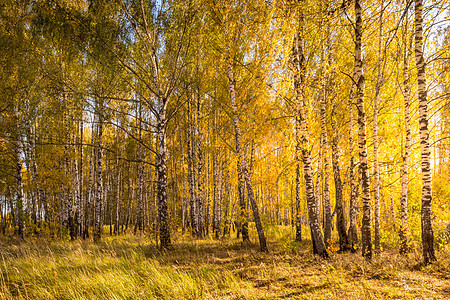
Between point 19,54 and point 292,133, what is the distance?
40.7 ft

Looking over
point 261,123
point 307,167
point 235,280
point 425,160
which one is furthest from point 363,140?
point 235,280

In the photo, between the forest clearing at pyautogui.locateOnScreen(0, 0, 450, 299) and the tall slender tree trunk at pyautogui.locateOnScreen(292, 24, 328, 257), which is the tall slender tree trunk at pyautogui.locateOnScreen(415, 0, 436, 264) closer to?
the forest clearing at pyautogui.locateOnScreen(0, 0, 450, 299)

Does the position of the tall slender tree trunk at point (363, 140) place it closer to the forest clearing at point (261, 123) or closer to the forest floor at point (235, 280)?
the forest clearing at point (261, 123)

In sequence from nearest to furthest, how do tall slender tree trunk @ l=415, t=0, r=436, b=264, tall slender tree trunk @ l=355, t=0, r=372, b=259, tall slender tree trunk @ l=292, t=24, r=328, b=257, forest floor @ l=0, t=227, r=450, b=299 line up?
forest floor @ l=0, t=227, r=450, b=299, tall slender tree trunk @ l=415, t=0, r=436, b=264, tall slender tree trunk @ l=355, t=0, r=372, b=259, tall slender tree trunk @ l=292, t=24, r=328, b=257

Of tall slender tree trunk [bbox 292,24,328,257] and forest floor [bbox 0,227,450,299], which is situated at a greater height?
tall slender tree trunk [bbox 292,24,328,257]

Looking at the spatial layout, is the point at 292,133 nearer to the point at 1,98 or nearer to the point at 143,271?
the point at 143,271

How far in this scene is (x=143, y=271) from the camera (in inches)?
205

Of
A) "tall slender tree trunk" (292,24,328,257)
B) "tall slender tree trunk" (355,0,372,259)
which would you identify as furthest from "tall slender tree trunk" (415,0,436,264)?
"tall slender tree trunk" (292,24,328,257)

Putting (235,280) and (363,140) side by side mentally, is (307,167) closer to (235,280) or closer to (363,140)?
(363,140)

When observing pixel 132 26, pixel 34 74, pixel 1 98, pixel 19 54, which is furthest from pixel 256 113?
pixel 1 98

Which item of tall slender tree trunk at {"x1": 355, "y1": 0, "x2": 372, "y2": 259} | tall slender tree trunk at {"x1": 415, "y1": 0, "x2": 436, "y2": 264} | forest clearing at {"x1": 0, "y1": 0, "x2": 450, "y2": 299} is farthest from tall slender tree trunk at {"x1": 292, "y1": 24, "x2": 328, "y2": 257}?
tall slender tree trunk at {"x1": 415, "y1": 0, "x2": 436, "y2": 264}

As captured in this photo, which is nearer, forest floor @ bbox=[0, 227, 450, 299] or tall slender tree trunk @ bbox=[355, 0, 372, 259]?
forest floor @ bbox=[0, 227, 450, 299]

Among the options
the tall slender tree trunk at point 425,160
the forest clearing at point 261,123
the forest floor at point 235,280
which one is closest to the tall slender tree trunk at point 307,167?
the forest clearing at point 261,123

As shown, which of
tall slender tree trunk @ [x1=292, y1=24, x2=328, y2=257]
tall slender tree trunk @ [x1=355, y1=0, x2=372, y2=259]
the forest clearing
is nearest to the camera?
the forest clearing
